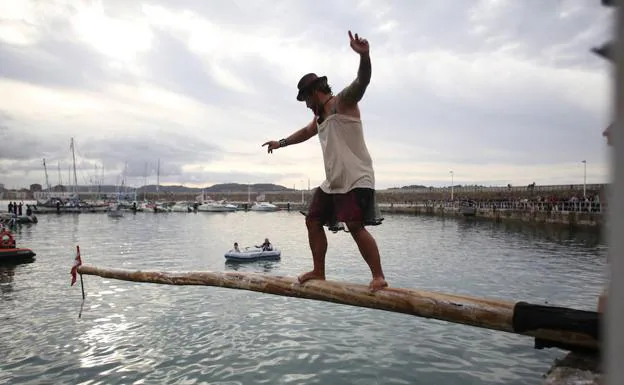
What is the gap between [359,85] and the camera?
456cm

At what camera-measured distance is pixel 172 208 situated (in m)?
120

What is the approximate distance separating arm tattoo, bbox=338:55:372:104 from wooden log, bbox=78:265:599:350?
2078 millimetres

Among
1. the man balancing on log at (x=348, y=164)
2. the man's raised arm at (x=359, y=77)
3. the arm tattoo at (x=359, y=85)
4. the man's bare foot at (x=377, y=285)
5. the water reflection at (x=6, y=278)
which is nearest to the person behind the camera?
the man's raised arm at (x=359, y=77)

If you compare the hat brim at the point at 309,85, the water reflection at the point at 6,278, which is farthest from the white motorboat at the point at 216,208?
the hat brim at the point at 309,85

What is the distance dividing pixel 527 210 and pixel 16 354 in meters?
64.2

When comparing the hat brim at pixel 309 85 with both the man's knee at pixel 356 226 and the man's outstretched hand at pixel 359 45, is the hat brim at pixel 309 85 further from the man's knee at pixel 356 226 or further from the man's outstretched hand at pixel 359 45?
the man's knee at pixel 356 226

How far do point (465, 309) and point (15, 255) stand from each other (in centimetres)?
3274

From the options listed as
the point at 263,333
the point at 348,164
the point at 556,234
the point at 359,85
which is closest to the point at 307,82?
the point at 359,85

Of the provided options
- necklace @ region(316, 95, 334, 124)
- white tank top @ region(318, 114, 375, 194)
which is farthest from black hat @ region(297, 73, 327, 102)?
white tank top @ region(318, 114, 375, 194)

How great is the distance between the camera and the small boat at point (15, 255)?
2870cm

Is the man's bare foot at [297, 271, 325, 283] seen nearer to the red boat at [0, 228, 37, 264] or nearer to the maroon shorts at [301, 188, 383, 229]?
the maroon shorts at [301, 188, 383, 229]

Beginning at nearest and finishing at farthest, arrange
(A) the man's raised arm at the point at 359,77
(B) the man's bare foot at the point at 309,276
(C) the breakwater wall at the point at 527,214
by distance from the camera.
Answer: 1. (A) the man's raised arm at the point at 359,77
2. (B) the man's bare foot at the point at 309,276
3. (C) the breakwater wall at the point at 527,214

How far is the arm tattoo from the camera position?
4.31m

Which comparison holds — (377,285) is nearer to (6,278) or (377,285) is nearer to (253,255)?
(253,255)
